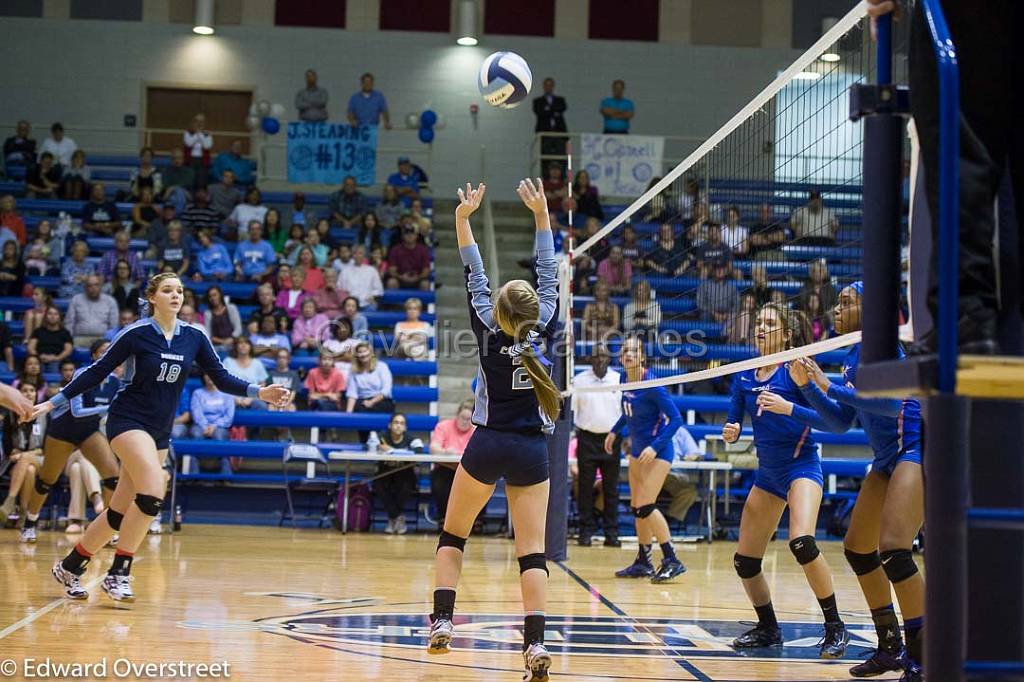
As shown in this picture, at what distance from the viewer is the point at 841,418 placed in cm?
576

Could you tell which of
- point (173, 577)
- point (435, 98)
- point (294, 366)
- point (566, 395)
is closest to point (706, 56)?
point (435, 98)

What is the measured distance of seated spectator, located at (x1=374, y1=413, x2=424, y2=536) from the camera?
42.7 feet

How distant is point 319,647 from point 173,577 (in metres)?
3.14

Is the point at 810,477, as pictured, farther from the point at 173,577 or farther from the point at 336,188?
the point at 336,188

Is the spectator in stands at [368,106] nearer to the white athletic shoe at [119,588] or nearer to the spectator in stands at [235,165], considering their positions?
the spectator in stands at [235,165]

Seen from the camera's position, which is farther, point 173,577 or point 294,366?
point 294,366

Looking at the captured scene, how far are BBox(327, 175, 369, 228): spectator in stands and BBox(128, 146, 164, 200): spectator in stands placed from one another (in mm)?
2851

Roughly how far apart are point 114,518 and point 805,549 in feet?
14.4

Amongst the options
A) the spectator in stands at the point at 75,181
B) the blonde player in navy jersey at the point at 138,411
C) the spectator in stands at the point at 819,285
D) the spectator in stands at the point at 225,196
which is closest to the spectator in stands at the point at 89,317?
the spectator in stands at the point at 225,196

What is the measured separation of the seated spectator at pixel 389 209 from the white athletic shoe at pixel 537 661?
1362 centimetres

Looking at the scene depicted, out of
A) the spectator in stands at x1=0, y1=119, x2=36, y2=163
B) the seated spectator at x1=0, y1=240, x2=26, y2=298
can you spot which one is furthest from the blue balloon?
the seated spectator at x1=0, y1=240, x2=26, y2=298

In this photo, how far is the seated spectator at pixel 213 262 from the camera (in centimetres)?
1673

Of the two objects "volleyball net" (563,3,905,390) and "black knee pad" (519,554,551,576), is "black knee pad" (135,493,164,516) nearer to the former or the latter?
"black knee pad" (519,554,551,576)

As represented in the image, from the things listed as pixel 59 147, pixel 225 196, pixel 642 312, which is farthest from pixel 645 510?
pixel 59 147
